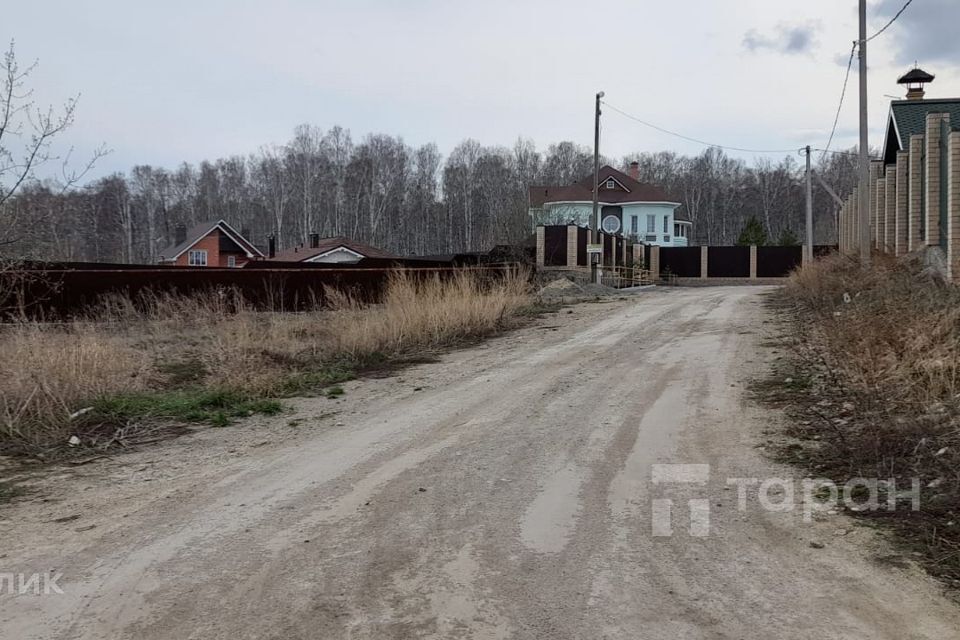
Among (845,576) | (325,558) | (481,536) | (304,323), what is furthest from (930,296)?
(304,323)

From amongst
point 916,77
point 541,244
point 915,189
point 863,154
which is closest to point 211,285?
point 863,154

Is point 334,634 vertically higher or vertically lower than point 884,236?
lower

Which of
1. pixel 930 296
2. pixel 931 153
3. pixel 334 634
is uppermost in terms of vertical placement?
pixel 931 153

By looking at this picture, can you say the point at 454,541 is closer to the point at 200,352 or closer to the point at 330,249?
the point at 200,352

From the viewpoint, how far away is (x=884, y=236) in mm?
18812

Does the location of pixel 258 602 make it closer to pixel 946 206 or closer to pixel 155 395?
pixel 155 395

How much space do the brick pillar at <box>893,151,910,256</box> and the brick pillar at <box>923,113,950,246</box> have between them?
2638 mm

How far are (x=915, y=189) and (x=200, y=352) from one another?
14.4 meters

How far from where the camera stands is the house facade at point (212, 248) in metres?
52.7

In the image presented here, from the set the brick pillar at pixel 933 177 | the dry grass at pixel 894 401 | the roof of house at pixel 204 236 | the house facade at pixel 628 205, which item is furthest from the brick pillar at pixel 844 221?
the roof of house at pixel 204 236

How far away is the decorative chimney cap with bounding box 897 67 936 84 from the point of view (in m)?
27.2

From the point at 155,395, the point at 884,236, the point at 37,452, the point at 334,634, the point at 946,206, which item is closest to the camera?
the point at 334,634

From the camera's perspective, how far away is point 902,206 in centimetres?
1616

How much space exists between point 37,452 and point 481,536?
4426 mm
